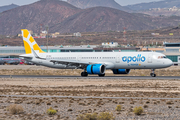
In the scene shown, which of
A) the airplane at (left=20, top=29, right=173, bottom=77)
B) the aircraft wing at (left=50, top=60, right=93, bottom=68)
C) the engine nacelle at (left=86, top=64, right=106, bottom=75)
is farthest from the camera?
the aircraft wing at (left=50, top=60, right=93, bottom=68)

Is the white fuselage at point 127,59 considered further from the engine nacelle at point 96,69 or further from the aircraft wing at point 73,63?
the engine nacelle at point 96,69

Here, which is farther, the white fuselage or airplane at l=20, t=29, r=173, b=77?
airplane at l=20, t=29, r=173, b=77

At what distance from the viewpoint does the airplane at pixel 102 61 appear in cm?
4988

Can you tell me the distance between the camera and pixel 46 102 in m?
24.4

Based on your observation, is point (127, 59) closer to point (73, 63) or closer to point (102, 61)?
point (102, 61)

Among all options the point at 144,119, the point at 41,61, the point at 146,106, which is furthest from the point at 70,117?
the point at 41,61

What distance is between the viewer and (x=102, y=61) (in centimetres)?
5228

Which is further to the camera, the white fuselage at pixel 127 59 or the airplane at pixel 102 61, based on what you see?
the airplane at pixel 102 61

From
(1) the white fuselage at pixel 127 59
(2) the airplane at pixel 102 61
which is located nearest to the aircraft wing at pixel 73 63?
(2) the airplane at pixel 102 61

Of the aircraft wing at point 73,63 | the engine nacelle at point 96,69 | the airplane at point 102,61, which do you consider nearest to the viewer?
the engine nacelle at point 96,69

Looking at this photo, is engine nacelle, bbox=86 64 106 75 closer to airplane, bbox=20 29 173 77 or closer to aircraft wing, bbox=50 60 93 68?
airplane, bbox=20 29 173 77

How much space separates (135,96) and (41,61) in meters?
33.1

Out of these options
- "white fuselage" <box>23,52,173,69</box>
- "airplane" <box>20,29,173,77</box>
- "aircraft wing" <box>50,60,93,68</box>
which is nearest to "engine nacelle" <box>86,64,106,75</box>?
"airplane" <box>20,29,173,77</box>

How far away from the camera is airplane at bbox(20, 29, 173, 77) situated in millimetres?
49875
